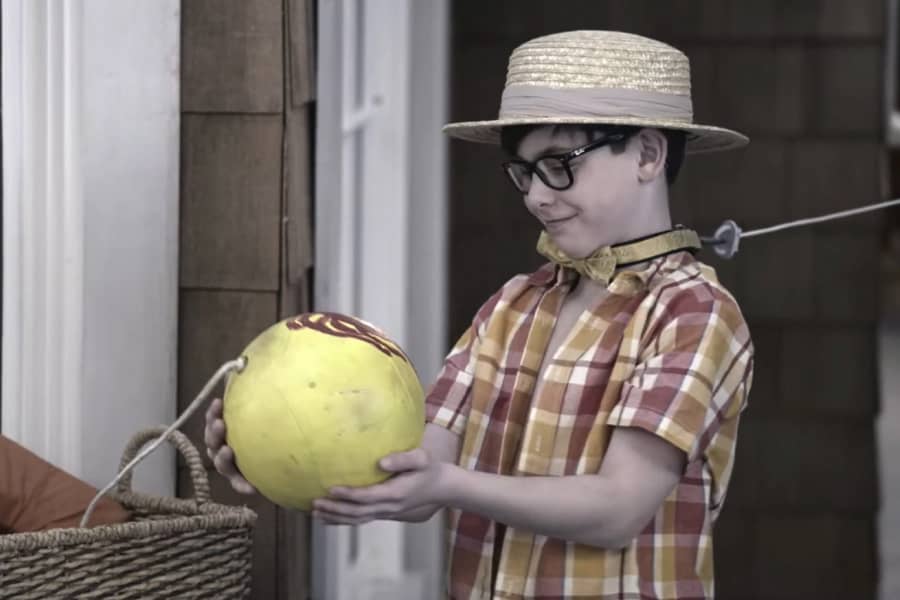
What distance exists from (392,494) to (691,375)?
38cm

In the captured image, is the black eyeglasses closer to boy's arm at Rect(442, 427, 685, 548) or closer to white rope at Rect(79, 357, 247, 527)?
boy's arm at Rect(442, 427, 685, 548)

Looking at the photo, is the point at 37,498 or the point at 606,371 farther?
the point at 37,498

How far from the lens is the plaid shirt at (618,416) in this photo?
1.83 metres

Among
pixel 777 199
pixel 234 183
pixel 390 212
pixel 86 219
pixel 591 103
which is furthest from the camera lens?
pixel 777 199

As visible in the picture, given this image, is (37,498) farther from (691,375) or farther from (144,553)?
(691,375)

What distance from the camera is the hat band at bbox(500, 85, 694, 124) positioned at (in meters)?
1.87

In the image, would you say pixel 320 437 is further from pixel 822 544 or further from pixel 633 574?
pixel 822 544

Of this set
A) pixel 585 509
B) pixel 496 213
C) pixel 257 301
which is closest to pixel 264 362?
pixel 585 509

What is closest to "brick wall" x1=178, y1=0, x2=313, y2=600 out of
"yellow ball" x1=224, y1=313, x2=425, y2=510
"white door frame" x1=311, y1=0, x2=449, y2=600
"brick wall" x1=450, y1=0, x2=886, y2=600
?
"white door frame" x1=311, y1=0, x2=449, y2=600

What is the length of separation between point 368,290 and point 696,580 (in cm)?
206

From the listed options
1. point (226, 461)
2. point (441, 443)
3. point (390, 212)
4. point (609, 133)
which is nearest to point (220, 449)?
point (226, 461)

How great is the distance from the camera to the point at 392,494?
1650 mm

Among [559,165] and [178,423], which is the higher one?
[559,165]

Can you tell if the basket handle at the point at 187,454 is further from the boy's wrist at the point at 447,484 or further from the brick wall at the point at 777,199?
the brick wall at the point at 777,199
